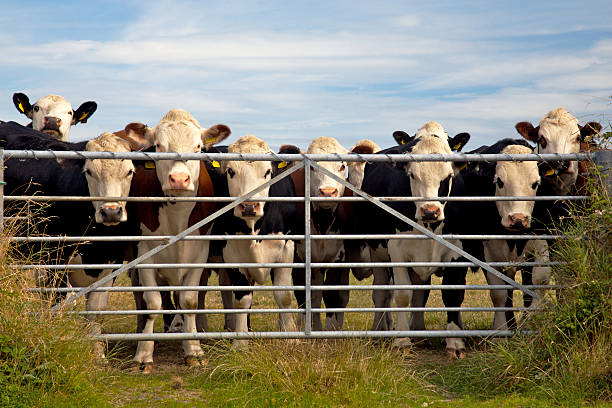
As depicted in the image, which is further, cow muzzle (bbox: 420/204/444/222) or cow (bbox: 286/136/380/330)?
cow (bbox: 286/136/380/330)

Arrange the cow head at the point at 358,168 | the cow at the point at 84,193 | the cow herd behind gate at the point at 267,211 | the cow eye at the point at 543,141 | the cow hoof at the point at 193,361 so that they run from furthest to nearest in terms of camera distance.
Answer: the cow head at the point at 358,168
the cow eye at the point at 543,141
the cow herd behind gate at the point at 267,211
the cow at the point at 84,193
the cow hoof at the point at 193,361

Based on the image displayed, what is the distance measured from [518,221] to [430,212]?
1002 millimetres

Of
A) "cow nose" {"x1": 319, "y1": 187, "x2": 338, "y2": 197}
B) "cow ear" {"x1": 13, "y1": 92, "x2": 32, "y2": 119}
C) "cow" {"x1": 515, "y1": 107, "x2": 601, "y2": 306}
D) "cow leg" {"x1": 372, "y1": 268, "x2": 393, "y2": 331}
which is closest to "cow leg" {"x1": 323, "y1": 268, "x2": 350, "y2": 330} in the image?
"cow leg" {"x1": 372, "y1": 268, "x2": 393, "y2": 331}

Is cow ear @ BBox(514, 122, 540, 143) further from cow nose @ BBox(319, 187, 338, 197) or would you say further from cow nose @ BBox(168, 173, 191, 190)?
cow nose @ BBox(168, 173, 191, 190)

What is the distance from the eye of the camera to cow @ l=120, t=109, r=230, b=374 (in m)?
7.51

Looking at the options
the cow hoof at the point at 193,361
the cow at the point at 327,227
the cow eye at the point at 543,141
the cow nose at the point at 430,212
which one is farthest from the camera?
the cow eye at the point at 543,141

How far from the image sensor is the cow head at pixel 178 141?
293 inches

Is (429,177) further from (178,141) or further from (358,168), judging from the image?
(178,141)

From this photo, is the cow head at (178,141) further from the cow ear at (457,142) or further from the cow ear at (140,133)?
the cow ear at (457,142)

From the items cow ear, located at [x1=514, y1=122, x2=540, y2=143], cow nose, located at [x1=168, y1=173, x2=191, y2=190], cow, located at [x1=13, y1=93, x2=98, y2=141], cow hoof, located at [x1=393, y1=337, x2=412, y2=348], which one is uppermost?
cow, located at [x1=13, y1=93, x2=98, y2=141]

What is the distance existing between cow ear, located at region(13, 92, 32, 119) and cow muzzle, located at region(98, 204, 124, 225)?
21.9ft

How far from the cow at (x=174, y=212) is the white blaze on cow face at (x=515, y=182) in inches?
133

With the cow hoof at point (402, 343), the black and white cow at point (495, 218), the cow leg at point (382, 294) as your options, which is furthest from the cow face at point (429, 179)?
the cow leg at point (382, 294)

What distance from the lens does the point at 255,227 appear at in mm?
8062
